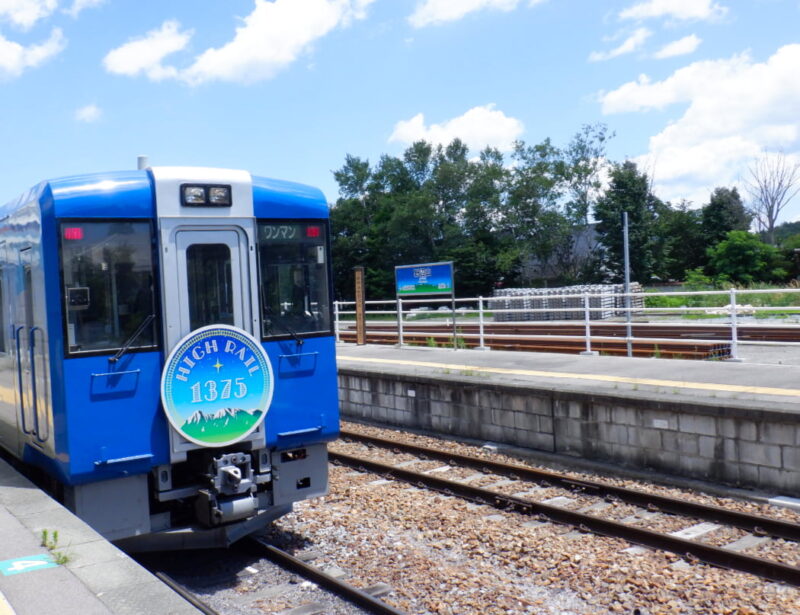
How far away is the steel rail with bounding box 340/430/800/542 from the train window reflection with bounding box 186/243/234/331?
4673 millimetres

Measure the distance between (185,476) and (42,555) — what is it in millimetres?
1497

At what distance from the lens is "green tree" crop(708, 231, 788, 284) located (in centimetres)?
5072

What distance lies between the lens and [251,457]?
19.8 ft

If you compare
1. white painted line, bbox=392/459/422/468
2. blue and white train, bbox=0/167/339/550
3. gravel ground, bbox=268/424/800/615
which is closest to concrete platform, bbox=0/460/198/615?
blue and white train, bbox=0/167/339/550

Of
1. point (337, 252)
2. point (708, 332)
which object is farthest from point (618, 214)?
point (708, 332)

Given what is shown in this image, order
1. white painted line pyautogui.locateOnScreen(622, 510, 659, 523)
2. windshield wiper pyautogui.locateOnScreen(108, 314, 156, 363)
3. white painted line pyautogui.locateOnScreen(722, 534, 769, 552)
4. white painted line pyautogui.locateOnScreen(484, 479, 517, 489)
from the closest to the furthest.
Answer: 1. windshield wiper pyautogui.locateOnScreen(108, 314, 156, 363)
2. white painted line pyautogui.locateOnScreen(722, 534, 769, 552)
3. white painted line pyautogui.locateOnScreen(622, 510, 659, 523)
4. white painted line pyautogui.locateOnScreen(484, 479, 517, 489)

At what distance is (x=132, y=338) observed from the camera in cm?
552

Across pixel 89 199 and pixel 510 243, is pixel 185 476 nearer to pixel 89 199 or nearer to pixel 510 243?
pixel 89 199

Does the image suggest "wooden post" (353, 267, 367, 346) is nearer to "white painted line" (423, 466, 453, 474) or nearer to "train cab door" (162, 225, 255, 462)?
"white painted line" (423, 466, 453, 474)

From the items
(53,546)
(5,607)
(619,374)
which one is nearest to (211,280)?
(53,546)

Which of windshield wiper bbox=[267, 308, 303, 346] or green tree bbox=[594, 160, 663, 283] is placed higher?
green tree bbox=[594, 160, 663, 283]

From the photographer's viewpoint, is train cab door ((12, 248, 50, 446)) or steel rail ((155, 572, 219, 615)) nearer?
steel rail ((155, 572, 219, 615))

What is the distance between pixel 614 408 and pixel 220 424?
544cm

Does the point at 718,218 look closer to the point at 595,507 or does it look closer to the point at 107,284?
the point at 595,507
